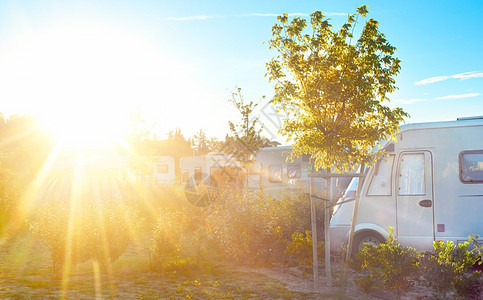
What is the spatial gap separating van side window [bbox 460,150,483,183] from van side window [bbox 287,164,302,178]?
35.2ft

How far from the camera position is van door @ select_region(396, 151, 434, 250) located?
848 cm

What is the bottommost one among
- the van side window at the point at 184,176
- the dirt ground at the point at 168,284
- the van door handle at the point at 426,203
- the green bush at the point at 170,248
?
the dirt ground at the point at 168,284

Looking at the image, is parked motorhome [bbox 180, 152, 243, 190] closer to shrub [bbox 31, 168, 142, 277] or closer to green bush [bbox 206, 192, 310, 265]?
green bush [bbox 206, 192, 310, 265]

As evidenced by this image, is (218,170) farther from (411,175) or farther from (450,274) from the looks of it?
(450,274)

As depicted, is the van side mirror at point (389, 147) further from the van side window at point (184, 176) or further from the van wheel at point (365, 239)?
the van side window at point (184, 176)

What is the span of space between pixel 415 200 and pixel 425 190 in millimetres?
246

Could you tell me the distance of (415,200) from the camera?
28.1ft

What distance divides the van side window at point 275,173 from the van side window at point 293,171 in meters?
0.40

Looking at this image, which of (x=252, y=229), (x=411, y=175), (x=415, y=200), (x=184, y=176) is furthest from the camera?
(x=184, y=176)

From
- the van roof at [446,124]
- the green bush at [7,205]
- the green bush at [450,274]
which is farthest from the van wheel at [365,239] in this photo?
the green bush at [7,205]

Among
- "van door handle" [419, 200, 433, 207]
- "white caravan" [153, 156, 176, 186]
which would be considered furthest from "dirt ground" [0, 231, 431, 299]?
"white caravan" [153, 156, 176, 186]

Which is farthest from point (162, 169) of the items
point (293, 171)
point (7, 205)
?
point (7, 205)

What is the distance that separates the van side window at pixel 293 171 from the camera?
1922 cm

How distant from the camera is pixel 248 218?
28.5 feet
